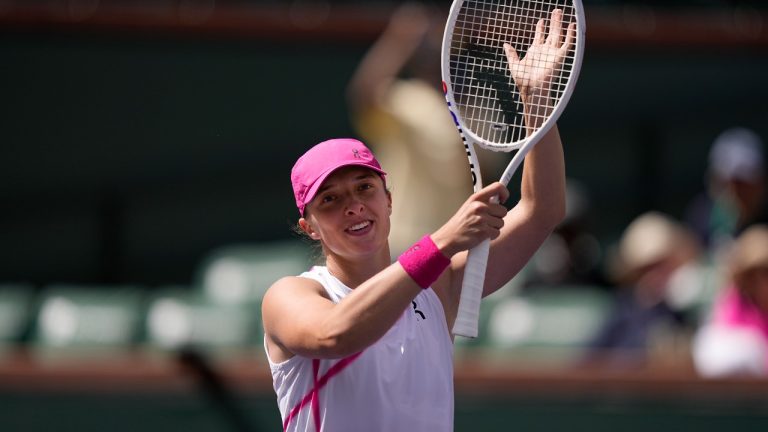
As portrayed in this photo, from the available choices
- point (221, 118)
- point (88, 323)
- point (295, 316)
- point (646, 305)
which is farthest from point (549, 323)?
point (295, 316)

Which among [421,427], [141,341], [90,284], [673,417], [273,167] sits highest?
[273,167]

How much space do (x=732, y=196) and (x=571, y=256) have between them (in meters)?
0.82

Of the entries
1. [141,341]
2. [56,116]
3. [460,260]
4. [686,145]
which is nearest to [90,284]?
[56,116]

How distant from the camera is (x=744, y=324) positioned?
5.73 m

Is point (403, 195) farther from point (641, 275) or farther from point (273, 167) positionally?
point (273, 167)

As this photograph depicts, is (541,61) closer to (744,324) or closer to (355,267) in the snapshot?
(355,267)

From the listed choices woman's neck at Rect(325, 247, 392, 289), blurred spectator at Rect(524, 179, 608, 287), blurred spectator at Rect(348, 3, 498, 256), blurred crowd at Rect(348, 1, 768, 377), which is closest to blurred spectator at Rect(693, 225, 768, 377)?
blurred crowd at Rect(348, 1, 768, 377)

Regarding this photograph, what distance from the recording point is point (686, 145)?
336 inches

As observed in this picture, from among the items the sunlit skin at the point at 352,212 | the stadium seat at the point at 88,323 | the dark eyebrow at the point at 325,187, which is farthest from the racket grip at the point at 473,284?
the stadium seat at the point at 88,323

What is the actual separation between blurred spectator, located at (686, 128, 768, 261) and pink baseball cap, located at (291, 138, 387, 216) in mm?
3868

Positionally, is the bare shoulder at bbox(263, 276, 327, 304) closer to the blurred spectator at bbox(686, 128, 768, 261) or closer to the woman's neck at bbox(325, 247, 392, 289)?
the woman's neck at bbox(325, 247, 392, 289)

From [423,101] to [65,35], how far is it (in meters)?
2.27

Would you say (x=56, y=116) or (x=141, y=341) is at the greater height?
(x=56, y=116)

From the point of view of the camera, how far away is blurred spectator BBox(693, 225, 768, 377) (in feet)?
18.9
